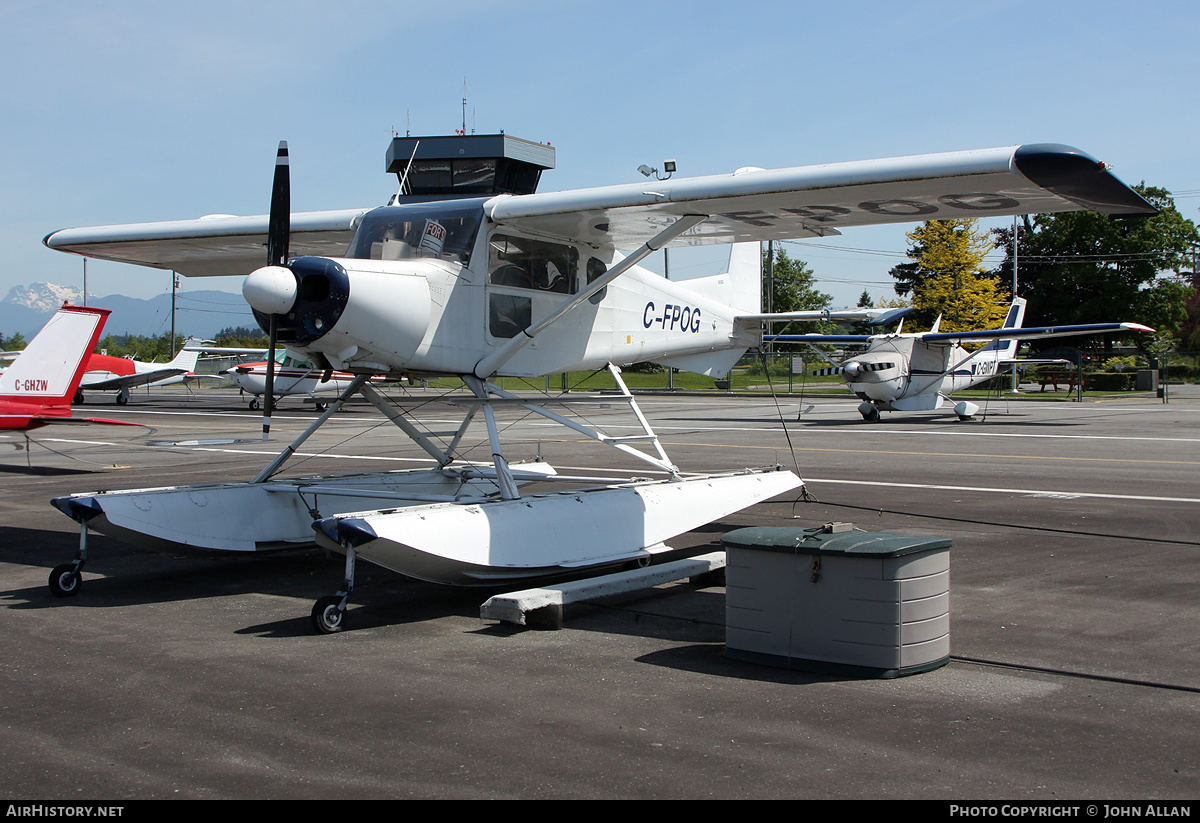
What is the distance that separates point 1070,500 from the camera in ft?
39.3

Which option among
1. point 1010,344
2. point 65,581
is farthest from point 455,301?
point 1010,344

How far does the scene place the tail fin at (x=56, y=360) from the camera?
1519cm

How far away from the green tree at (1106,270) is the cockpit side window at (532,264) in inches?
2476

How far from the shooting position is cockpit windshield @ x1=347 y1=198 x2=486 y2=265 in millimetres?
8469

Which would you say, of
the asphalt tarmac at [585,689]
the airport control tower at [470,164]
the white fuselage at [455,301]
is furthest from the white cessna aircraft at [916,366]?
the airport control tower at [470,164]

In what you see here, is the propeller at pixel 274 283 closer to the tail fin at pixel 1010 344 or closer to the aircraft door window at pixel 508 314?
the aircraft door window at pixel 508 314

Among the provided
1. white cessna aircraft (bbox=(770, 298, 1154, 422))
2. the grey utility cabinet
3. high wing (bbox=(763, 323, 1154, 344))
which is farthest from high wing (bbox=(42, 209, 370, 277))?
white cessna aircraft (bbox=(770, 298, 1154, 422))

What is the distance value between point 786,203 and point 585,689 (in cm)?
466

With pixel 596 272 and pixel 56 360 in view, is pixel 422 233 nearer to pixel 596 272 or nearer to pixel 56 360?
pixel 596 272

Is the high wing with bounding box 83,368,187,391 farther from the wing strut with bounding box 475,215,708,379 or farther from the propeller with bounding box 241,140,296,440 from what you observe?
the wing strut with bounding box 475,215,708,379

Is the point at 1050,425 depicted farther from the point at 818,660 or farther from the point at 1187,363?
the point at 1187,363

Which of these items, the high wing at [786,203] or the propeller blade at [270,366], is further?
the propeller blade at [270,366]

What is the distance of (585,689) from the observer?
16.2 ft

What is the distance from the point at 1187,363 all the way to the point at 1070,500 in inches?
2708
